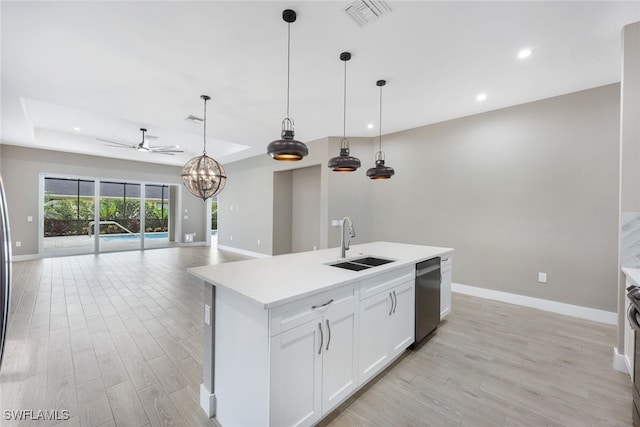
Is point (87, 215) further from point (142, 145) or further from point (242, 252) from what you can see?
point (242, 252)

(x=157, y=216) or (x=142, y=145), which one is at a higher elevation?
(x=142, y=145)

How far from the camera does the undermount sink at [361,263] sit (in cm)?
241

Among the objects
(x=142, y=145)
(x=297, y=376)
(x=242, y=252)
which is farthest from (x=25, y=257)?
(x=297, y=376)

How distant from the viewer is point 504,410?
1.87m

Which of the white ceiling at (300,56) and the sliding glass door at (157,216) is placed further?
the sliding glass door at (157,216)

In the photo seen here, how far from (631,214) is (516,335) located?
5.28 feet

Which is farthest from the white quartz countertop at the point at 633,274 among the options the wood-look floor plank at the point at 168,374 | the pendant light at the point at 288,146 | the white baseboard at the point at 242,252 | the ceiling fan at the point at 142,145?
the ceiling fan at the point at 142,145

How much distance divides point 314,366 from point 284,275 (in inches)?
24.1

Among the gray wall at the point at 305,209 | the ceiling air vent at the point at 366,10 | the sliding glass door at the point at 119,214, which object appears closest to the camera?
the ceiling air vent at the point at 366,10

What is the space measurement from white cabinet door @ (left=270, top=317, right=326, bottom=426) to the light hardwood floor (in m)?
0.31

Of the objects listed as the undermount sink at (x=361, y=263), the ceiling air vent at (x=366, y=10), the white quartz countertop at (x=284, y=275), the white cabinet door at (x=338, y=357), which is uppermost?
the ceiling air vent at (x=366, y=10)

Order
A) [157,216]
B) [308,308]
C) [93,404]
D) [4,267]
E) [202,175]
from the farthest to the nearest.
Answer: [157,216] → [202,175] → [93,404] → [308,308] → [4,267]

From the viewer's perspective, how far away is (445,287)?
3.21 metres

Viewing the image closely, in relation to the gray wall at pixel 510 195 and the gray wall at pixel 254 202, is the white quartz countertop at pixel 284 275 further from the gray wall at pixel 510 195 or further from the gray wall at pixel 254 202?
the gray wall at pixel 254 202
